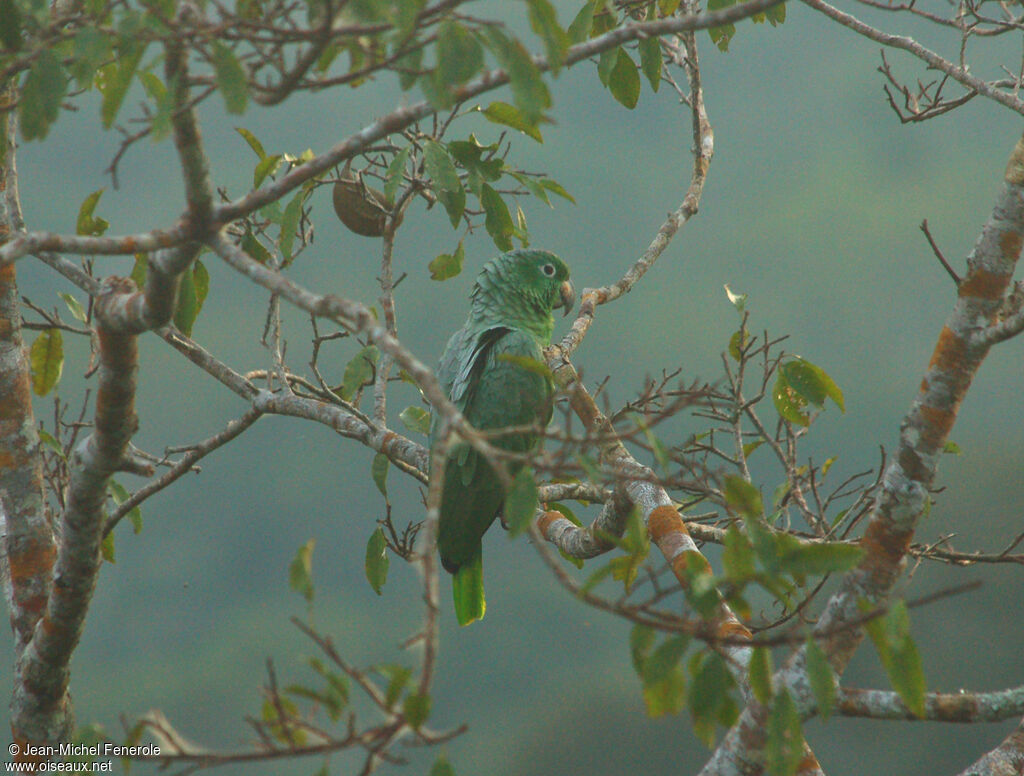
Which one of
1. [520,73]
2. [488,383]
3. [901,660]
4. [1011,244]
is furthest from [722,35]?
[901,660]

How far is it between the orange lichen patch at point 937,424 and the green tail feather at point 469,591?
7.42 feet

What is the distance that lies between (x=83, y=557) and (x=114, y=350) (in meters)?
0.71

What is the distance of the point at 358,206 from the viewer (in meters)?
3.27

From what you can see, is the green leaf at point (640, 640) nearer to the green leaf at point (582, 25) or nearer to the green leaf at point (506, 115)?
the green leaf at point (506, 115)

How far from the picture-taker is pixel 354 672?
3.96 feet

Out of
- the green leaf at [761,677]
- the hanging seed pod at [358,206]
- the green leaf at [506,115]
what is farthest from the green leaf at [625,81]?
the green leaf at [761,677]

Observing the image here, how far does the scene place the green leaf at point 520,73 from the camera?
51.8 inches

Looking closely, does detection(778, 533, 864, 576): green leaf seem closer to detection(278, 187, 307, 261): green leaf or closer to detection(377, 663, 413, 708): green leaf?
detection(377, 663, 413, 708): green leaf

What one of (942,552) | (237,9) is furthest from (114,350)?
(942,552)

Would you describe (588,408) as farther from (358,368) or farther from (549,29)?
(549,29)

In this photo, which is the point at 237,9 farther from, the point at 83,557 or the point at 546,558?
the point at 83,557

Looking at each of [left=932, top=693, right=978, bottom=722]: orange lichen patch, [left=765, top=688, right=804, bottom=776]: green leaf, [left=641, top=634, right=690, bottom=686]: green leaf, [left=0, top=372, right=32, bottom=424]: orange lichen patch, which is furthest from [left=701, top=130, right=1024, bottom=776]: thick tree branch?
[left=0, top=372, right=32, bottom=424]: orange lichen patch

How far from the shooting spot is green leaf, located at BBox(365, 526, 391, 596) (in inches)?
120

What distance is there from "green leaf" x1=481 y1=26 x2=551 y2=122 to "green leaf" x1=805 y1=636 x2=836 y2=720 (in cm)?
89
